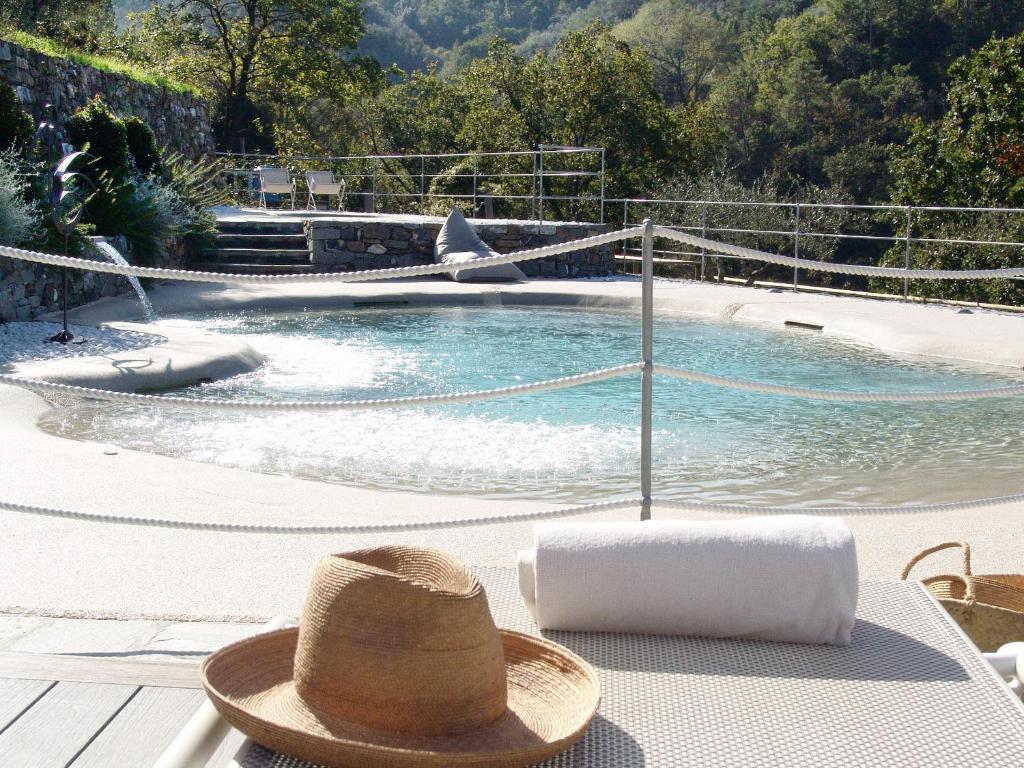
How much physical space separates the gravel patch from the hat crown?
21.2 feet

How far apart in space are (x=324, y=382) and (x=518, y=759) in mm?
6468

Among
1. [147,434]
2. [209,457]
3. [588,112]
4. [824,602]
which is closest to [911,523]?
[824,602]

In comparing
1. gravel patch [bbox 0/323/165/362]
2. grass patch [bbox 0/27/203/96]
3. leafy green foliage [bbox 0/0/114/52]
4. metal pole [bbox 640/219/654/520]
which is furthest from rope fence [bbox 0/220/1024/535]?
leafy green foliage [bbox 0/0/114/52]

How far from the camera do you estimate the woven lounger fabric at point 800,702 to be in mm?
1653

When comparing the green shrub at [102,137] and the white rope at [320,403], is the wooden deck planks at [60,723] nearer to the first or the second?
the white rope at [320,403]

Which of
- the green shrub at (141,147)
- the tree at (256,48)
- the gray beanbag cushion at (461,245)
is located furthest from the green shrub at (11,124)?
the tree at (256,48)

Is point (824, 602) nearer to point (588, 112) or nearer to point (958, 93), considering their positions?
point (958, 93)

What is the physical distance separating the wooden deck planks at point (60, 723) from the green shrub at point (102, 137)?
10523 mm

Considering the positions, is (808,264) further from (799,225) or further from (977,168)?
(977,168)

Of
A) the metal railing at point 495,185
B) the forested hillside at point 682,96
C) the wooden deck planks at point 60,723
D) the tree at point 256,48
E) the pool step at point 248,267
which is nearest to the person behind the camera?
the wooden deck planks at point 60,723

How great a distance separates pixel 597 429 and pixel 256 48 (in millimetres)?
24020

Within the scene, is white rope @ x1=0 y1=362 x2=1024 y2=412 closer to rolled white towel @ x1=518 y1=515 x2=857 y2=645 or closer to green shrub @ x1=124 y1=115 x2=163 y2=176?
rolled white towel @ x1=518 y1=515 x2=857 y2=645

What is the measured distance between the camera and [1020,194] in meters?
15.5

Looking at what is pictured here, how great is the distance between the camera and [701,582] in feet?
6.97
